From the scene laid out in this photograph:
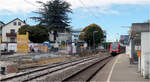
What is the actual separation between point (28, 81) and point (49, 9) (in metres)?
52.7

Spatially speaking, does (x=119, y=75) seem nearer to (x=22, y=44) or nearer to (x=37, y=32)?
(x=22, y=44)

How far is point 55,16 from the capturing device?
64.6m

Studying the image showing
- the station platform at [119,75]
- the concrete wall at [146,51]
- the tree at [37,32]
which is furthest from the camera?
the tree at [37,32]

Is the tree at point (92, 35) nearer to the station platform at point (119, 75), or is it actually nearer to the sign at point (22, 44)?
the sign at point (22, 44)

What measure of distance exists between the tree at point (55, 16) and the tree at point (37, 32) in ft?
5.15

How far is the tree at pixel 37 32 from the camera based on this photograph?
63.2m

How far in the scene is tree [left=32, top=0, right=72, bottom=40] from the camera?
211 ft

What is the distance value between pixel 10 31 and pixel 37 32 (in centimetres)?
1683

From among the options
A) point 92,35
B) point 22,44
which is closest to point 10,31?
point 92,35

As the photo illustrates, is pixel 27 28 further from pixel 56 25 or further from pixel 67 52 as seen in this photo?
pixel 67 52

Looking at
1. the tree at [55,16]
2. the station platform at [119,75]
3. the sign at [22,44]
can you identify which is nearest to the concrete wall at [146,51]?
the station platform at [119,75]

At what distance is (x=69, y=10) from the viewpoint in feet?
219

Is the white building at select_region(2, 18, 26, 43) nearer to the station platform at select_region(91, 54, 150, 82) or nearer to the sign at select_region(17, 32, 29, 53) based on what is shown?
the sign at select_region(17, 32, 29, 53)

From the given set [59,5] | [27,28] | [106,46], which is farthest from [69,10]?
[106,46]
